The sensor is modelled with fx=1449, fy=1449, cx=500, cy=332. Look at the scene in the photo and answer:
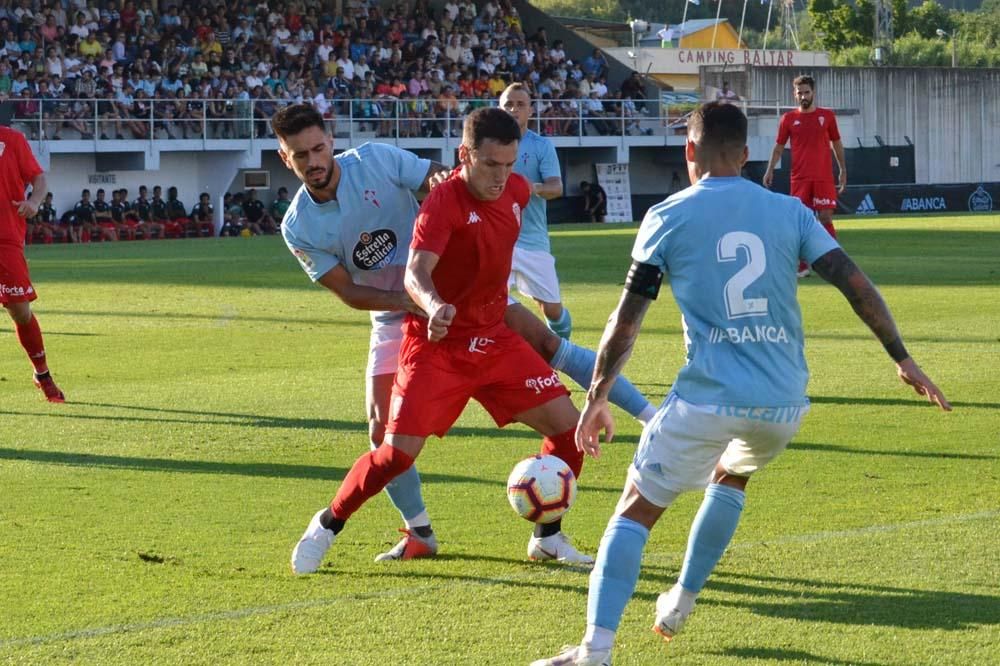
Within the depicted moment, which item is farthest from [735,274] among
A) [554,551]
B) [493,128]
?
[554,551]

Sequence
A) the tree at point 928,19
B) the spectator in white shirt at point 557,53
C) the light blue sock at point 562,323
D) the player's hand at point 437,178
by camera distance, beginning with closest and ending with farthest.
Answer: the player's hand at point 437,178
the light blue sock at point 562,323
the spectator in white shirt at point 557,53
the tree at point 928,19

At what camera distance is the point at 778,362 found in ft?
15.5

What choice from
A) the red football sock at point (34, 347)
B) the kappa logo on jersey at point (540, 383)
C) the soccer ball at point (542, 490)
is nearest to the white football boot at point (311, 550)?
the soccer ball at point (542, 490)

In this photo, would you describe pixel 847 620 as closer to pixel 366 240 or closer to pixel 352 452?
pixel 366 240

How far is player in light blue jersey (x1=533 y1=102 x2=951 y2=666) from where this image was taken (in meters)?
4.64

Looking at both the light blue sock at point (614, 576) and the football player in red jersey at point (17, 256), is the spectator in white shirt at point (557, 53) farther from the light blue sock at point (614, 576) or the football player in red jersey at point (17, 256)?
the light blue sock at point (614, 576)

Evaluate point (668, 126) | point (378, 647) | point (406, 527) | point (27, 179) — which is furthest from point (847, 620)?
point (668, 126)

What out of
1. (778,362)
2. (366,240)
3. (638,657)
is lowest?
(638,657)

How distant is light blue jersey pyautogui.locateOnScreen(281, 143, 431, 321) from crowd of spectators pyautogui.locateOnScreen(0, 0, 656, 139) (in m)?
28.4

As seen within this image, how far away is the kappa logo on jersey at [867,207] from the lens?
4112 cm

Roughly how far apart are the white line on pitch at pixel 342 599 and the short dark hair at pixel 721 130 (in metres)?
2.10

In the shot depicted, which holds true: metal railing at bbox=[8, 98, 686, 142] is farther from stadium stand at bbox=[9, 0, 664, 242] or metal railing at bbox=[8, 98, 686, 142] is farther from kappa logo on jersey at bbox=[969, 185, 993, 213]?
kappa logo on jersey at bbox=[969, 185, 993, 213]

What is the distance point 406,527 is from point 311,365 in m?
6.50

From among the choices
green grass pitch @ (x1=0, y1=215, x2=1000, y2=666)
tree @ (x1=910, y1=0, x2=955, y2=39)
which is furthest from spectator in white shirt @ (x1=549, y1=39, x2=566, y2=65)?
tree @ (x1=910, y1=0, x2=955, y2=39)
